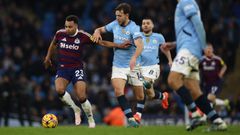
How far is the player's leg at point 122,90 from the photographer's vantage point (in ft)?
43.7

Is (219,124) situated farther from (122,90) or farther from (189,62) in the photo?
(122,90)

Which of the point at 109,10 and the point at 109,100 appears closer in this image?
the point at 109,100

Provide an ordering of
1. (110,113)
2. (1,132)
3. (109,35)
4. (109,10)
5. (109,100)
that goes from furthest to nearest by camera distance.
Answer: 1. (109,10)
2. (109,35)
3. (109,100)
4. (110,113)
5. (1,132)

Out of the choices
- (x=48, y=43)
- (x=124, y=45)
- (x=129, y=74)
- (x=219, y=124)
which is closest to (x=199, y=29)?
(x=219, y=124)

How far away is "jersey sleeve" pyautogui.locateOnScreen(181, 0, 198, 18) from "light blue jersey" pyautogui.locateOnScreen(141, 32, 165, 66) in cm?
404

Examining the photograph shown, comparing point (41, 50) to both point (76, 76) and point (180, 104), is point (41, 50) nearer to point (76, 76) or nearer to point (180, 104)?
point (180, 104)

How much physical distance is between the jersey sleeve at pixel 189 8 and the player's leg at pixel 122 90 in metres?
2.81

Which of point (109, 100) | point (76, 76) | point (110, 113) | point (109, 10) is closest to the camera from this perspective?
point (76, 76)

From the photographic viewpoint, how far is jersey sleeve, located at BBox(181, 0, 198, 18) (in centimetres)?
1106

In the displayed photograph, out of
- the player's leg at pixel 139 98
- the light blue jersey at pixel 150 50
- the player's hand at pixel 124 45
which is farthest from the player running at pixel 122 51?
the light blue jersey at pixel 150 50

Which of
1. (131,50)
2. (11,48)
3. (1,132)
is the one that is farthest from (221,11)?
(1,132)

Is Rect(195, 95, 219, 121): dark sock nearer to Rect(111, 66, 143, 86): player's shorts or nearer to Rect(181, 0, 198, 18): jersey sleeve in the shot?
Rect(181, 0, 198, 18): jersey sleeve

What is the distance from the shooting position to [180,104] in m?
20.6

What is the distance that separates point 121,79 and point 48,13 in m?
13.1
